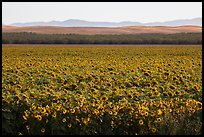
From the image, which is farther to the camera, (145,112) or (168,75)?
(168,75)

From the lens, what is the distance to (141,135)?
7238 mm

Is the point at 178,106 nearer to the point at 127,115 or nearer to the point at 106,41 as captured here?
the point at 127,115

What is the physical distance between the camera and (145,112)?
7277 millimetres

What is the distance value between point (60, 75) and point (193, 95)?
3.78 m

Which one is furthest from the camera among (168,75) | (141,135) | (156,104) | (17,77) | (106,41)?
(106,41)

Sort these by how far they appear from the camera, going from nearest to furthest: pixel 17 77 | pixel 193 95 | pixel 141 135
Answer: pixel 141 135, pixel 193 95, pixel 17 77

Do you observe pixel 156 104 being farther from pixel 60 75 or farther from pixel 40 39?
pixel 40 39

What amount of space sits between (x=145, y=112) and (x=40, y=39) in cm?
3988

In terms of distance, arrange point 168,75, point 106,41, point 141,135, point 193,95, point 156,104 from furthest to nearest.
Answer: point 106,41, point 168,75, point 193,95, point 156,104, point 141,135

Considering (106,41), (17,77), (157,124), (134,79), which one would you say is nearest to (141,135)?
(157,124)

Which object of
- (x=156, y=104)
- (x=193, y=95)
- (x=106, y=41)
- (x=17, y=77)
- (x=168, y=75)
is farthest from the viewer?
(x=106, y=41)

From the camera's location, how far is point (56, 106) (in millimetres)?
7445

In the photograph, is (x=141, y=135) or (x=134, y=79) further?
(x=134, y=79)

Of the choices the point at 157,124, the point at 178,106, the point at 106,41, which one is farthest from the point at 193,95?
the point at 106,41
